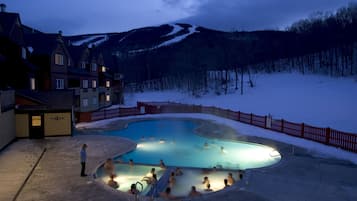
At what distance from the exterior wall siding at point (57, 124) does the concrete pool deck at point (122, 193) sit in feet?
13.0

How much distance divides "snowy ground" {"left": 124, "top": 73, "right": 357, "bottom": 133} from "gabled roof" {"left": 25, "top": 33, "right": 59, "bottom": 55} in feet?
91.6

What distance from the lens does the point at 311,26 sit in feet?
303

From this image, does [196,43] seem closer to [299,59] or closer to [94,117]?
[299,59]

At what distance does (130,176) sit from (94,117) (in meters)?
19.1

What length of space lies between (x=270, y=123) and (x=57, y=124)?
17973 millimetres

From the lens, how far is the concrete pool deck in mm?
10281

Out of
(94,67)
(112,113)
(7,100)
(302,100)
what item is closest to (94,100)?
(94,67)

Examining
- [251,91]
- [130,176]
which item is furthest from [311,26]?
[130,176]

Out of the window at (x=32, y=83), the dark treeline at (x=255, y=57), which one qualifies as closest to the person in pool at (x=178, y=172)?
the window at (x=32, y=83)

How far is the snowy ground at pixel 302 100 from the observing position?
107 ft

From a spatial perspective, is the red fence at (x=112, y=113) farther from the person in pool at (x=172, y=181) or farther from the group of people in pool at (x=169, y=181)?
the person in pool at (x=172, y=181)

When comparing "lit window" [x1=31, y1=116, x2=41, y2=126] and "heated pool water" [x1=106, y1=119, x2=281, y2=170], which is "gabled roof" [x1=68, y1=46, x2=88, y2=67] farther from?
"lit window" [x1=31, y1=116, x2=41, y2=126]

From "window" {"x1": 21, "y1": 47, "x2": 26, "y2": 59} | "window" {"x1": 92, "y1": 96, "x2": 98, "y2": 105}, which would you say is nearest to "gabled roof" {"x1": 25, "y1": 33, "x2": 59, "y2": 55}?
"window" {"x1": 21, "y1": 47, "x2": 26, "y2": 59}

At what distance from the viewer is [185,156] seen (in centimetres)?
1920
